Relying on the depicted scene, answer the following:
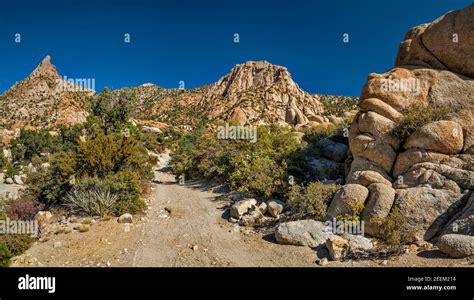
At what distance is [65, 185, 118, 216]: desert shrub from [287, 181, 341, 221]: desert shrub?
22.3ft

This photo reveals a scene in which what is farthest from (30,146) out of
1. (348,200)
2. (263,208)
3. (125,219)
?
(348,200)

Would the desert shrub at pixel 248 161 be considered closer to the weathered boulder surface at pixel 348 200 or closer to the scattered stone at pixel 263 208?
the scattered stone at pixel 263 208

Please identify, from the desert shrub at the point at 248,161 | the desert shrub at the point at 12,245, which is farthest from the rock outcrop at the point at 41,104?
the desert shrub at the point at 12,245

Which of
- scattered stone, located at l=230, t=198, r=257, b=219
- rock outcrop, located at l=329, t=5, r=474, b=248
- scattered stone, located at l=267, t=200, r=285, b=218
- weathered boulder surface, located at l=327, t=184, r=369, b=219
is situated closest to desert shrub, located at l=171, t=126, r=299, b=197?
scattered stone, located at l=230, t=198, r=257, b=219

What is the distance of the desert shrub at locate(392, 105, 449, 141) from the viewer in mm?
9695

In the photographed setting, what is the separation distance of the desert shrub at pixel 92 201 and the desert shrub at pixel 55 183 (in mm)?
1203

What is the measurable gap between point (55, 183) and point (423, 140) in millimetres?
14537

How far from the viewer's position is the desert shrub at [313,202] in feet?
30.6

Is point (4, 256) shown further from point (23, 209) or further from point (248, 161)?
point (248, 161)

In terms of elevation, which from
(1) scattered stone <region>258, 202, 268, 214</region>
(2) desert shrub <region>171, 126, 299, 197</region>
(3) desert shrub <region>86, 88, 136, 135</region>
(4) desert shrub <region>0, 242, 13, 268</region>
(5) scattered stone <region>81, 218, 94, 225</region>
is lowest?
(4) desert shrub <region>0, 242, 13, 268</region>

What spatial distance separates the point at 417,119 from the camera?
32.0ft

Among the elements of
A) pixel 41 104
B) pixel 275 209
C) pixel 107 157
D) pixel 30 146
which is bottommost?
pixel 275 209

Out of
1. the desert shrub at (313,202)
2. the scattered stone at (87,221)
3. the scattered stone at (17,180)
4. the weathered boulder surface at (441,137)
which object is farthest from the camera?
the scattered stone at (17,180)

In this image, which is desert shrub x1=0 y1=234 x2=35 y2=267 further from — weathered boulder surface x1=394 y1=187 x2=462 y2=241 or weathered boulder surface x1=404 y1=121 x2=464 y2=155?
weathered boulder surface x1=404 y1=121 x2=464 y2=155
